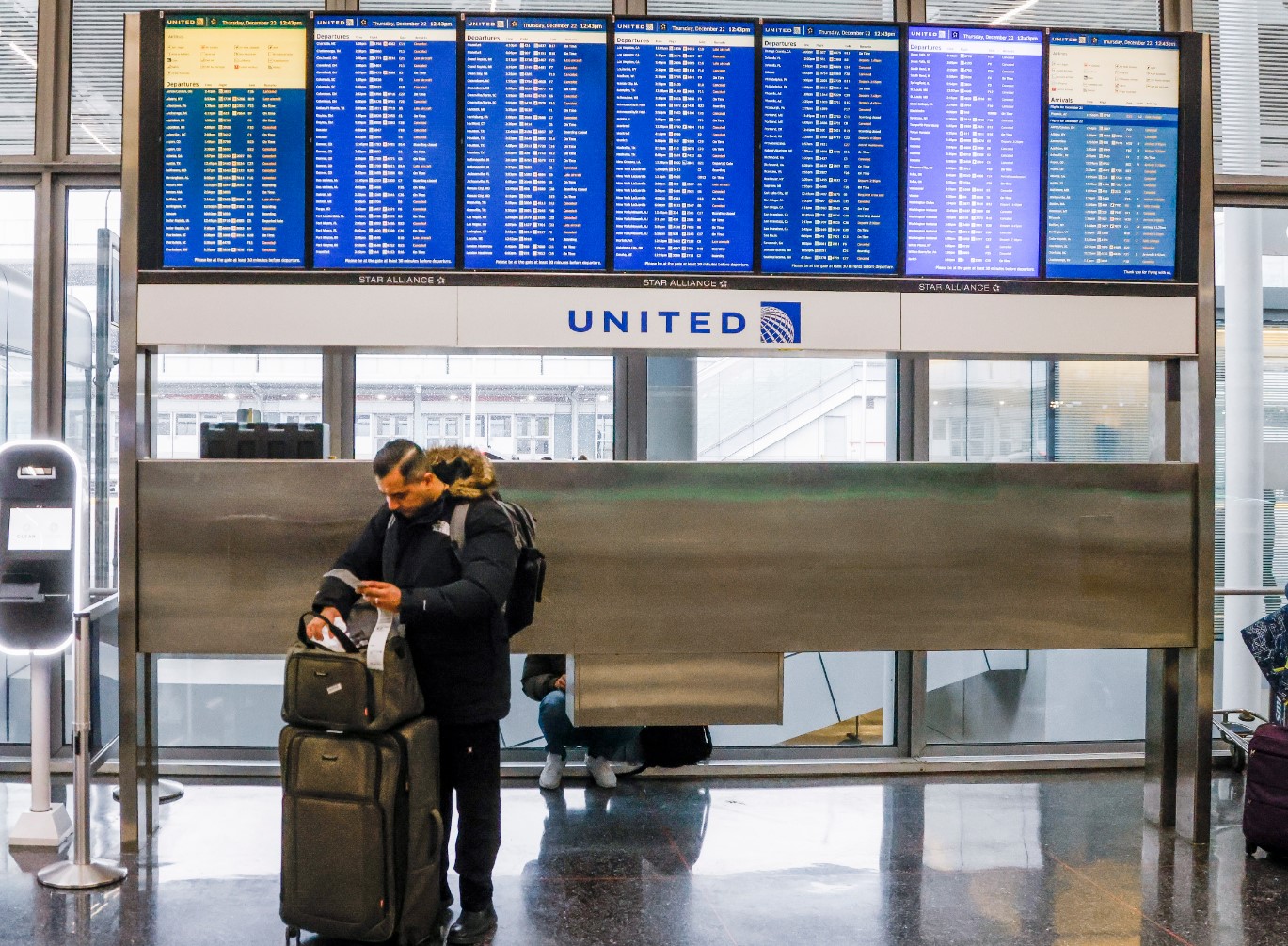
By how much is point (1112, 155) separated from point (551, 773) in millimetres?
3801

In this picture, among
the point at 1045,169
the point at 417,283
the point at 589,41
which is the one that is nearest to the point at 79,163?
the point at 417,283

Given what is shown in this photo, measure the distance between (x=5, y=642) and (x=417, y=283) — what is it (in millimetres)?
2234

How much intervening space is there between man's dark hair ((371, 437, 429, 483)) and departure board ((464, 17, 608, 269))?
3.83ft

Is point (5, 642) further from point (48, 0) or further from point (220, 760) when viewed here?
point (48, 0)

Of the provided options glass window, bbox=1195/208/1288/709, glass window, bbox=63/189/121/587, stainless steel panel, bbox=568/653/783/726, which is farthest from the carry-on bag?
glass window, bbox=63/189/121/587

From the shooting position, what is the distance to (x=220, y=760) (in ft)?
17.7

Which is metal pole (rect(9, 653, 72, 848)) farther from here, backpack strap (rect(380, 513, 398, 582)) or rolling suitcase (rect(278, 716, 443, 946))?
backpack strap (rect(380, 513, 398, 582))

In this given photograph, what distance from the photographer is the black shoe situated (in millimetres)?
3374

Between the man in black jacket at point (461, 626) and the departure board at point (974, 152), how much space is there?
7.10 feet

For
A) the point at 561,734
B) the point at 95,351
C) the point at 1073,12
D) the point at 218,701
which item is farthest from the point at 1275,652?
the point at 95,351

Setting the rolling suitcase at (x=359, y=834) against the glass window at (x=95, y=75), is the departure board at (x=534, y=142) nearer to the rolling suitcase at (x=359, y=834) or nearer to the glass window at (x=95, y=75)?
the glass window at (x=95, y=75)

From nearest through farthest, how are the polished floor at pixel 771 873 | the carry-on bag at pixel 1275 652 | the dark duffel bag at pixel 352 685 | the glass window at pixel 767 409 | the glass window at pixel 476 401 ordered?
the dark duffel bag at pixel 352 685, the polished floor at pixel 771 873, the carry-on bag at pixel 1275 652, the glass window at pixel 476 401, the glass window at pixel 767 409

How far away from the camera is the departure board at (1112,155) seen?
14.5 ft

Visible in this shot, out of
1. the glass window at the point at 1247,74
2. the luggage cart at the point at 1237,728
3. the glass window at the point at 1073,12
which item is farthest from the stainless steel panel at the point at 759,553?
the glass window at the point at 1073,12
